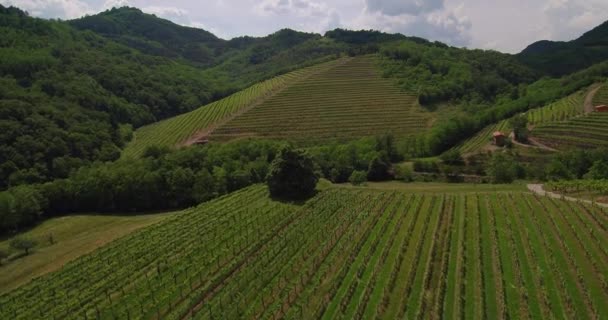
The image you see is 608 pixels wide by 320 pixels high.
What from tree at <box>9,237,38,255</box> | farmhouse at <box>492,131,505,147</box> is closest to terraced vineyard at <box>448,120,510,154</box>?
farmhouse at <box>492,131,505,147</box>

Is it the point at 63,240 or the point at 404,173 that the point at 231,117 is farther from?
the point at 63,240

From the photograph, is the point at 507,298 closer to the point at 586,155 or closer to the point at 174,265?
the point at 174,265

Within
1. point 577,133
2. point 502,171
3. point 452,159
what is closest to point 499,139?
point 452,159

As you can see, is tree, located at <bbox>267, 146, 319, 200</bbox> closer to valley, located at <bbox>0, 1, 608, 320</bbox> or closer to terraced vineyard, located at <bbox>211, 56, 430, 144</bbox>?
valley, located at <bbox>0, 1, 608, 320</bbox>

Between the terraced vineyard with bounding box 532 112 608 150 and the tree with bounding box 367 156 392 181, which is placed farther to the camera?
the terraced vineyard with bounding box 532 112 608 150

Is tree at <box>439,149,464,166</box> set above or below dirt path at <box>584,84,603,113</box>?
below
